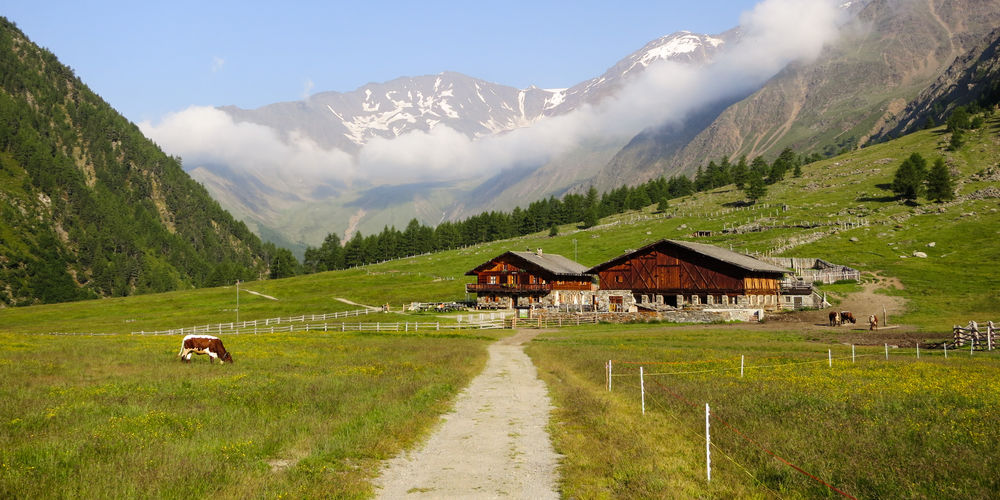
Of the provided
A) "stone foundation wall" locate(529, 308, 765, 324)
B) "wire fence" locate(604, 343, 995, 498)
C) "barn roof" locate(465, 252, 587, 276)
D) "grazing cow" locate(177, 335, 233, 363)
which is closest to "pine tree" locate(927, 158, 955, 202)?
"stone foundation wall" locate(529, 308, 765, 324)

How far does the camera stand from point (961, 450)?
1195 cm

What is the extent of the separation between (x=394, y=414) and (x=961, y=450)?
1433 cm

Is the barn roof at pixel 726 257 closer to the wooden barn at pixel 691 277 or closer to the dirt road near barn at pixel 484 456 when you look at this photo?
the wooden barn at pixel 691 277

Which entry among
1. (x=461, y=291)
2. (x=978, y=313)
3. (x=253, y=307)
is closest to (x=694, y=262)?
(x=978, y=313)

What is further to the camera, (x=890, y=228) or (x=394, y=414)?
(x=890, y=228)

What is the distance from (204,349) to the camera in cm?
3100

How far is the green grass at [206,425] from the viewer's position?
1059 cm

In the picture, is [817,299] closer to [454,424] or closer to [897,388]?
[897,388]

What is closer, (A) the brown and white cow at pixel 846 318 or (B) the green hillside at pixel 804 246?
(A) the brown and white cow at pixel 846 318

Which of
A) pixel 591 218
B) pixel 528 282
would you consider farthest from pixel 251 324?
pixel 591 218

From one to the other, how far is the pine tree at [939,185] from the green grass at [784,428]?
387 feet

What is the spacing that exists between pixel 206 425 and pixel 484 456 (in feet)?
25.5

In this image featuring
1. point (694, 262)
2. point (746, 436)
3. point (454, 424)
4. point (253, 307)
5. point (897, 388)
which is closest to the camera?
point (746, 436)

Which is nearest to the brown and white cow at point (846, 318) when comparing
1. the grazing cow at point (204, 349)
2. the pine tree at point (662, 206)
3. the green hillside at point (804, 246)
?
the green hillside at point (804, 246)
